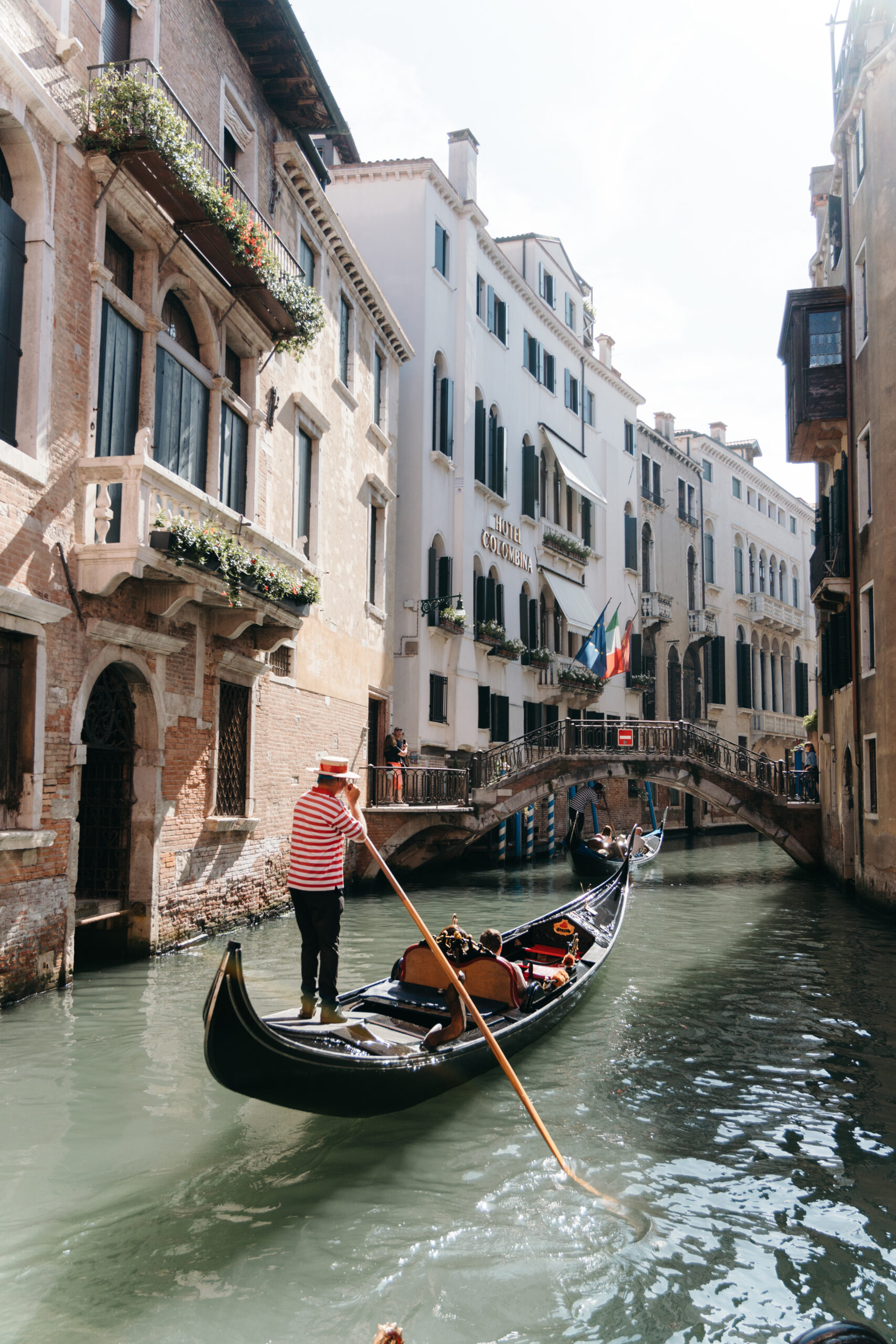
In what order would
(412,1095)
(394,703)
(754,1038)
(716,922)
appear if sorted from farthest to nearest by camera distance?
(394,703)
(716,922)
(754,1038)
(412,1095)

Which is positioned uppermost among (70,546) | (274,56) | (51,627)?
(274,56)

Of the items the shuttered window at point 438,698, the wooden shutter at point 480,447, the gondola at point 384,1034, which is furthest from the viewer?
the wooden shutter at point 480,447

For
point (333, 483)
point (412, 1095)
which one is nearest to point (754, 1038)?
point (412, 1095)

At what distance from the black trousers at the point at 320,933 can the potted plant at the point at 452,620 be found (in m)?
10.8

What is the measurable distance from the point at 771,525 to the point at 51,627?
32.7m

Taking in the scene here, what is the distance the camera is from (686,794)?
27.5 m

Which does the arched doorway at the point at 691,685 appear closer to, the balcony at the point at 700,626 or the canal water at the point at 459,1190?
the balcony at the point at 700,626

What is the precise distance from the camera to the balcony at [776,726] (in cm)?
3228

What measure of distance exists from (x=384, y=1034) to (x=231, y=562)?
4323 mm

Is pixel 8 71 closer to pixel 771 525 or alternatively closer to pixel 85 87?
pixel 85 87

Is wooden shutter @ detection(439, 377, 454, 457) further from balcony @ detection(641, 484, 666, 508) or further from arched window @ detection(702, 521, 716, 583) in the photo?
arched window @ detection(702, 521, 716, 583)

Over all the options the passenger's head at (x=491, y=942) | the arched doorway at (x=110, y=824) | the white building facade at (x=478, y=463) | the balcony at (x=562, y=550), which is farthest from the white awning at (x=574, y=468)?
the passenger's head at (x=491, y=942)

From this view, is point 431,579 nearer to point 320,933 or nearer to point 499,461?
point 499,461

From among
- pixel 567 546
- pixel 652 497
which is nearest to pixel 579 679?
pixel 567 546
